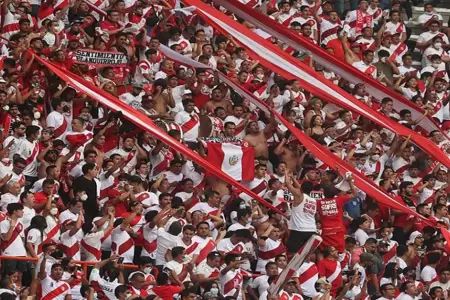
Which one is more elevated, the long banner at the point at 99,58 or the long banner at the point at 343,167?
the long banner at the point at 99,58

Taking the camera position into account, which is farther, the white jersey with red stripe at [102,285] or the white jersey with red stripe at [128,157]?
the white jersey with red stripe at [128,157]

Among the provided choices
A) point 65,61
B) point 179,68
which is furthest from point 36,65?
point 179,68

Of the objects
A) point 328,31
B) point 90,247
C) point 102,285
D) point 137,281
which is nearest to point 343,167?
point 328,31

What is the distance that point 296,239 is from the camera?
25.0 meters

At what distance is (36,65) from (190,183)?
255cm

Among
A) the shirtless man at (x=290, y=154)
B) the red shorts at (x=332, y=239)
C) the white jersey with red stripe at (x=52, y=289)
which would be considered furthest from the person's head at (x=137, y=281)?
the shirtless man at (x=290, y=154)

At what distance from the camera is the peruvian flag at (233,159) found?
84.8ft

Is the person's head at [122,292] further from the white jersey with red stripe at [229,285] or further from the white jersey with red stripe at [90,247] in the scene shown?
the white jersey with red stripe at [229,285]

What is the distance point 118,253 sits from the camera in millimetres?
23453

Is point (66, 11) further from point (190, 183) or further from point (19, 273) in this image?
point (19, 273)

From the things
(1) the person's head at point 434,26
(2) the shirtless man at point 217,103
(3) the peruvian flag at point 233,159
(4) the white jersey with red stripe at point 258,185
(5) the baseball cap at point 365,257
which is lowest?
(5) the baseball cap at point 365,257

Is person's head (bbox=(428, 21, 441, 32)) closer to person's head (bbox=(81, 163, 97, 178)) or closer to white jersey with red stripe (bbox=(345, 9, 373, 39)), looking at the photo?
white jersey with red stripe (bbox=(345, 9, 373, 39))

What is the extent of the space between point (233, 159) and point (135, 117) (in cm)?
164

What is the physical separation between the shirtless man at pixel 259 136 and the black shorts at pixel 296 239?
1.71 meters
